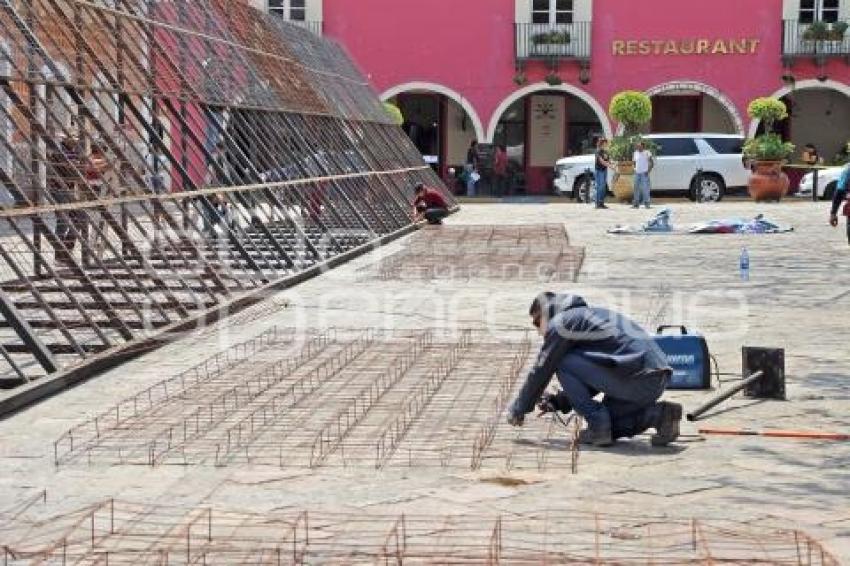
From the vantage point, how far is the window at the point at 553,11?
39.2 m

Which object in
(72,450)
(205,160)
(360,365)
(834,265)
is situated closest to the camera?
(72,450)

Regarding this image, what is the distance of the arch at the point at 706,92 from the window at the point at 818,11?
2.86 m

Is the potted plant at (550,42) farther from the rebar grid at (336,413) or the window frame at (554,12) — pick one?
the rebar grid at (336,413)

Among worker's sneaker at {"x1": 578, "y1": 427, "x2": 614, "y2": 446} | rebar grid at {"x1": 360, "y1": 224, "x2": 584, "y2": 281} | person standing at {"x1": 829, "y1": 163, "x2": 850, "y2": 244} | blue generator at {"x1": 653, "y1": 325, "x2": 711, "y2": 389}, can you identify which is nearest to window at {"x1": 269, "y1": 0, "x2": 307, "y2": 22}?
rebar grid at {"x1": 360, "y1": 224, "x2": 584, "y2": 281}

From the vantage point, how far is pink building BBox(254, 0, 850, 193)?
38531mm

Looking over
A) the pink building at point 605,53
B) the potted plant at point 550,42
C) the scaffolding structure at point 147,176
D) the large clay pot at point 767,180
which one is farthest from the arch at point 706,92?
the scaffolding structure at point 147,176

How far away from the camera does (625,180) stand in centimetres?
3269

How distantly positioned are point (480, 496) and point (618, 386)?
134 centimetres

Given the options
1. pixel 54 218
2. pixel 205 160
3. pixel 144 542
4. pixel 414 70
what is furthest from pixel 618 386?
pixel 414 70

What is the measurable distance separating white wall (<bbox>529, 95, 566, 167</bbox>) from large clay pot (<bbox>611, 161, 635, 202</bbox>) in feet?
27.4

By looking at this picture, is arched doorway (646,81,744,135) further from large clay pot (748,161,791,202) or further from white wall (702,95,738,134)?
large clay pot (748,161,791,202)

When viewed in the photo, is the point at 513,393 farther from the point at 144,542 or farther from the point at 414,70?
the point at 414,70

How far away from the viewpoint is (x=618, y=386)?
7.45 meters

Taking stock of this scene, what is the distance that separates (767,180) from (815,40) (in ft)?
26.1
